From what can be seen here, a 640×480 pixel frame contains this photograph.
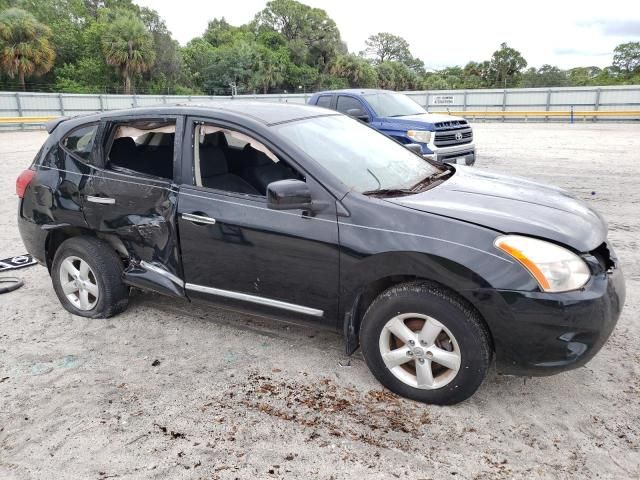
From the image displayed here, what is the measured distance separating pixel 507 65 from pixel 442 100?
1761 inches

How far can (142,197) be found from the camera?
149 inches

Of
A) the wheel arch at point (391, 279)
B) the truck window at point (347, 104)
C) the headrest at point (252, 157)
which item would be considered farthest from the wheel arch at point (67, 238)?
the truck window at point (347, 104)

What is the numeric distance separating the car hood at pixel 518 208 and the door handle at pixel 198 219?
3.87ft

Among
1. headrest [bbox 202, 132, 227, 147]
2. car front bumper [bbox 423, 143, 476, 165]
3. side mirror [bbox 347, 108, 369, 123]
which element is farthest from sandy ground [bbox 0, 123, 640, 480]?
side mirror [bbox 347, 108, 369, 123]

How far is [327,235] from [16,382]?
2.20 metres

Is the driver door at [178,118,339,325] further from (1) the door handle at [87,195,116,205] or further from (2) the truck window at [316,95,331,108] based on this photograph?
(2) the truck window at [316,95,331,108]

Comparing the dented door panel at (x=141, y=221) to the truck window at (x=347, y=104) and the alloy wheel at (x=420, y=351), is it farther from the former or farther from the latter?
the truck window at (x=347, y=104)

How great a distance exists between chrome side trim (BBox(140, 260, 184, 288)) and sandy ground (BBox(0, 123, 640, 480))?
0.48m

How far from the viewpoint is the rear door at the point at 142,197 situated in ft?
12.2

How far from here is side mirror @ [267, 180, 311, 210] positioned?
302cm

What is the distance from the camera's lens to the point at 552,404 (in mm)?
3062

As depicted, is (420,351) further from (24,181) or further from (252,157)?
(24,181)

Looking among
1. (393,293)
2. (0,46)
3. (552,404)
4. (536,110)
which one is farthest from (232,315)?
(0,46)

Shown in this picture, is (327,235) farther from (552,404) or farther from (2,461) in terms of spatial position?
(2,461)
